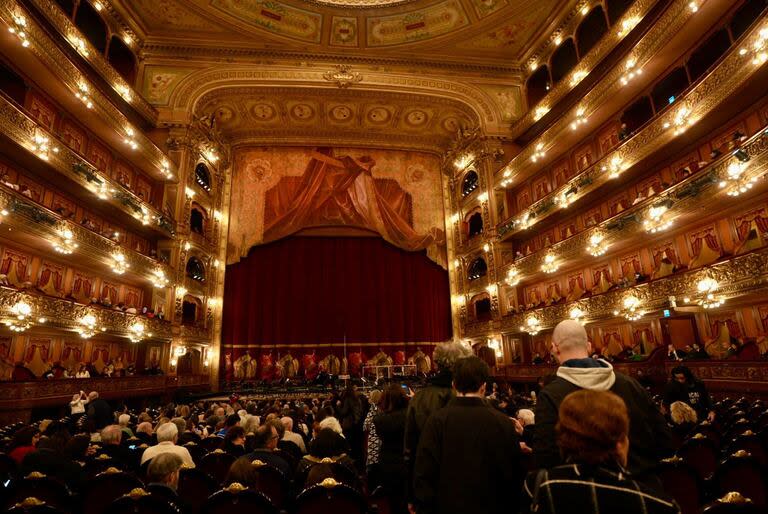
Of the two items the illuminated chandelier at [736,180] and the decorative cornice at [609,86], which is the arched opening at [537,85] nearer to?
the decorative cornice at [609,86]

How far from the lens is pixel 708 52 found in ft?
44.2

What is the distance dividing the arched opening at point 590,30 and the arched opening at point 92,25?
776 inches

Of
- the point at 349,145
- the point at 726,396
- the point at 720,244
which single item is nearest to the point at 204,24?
the point at 349,145

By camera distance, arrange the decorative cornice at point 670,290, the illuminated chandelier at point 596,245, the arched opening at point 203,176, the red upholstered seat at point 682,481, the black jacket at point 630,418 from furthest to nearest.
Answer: the arched opening at point 203,176 → the illuminated chandelier at point 596,245 → the decorative cornice at point 670,290 → the red upholstered seat at point 682,481 → the black jacket at point 630,418

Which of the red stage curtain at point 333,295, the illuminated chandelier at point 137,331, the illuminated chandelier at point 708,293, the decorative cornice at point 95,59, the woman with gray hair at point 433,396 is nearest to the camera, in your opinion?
the woman with gray hair at point 433,396

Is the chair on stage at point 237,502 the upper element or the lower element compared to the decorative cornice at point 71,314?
lower

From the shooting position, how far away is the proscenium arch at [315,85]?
64.9 ft

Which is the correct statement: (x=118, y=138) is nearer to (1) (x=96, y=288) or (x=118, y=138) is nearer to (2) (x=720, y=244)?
(1) (x=96, y=288)

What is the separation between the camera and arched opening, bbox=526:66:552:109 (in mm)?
21656

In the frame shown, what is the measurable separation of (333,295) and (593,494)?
22672 millimetres

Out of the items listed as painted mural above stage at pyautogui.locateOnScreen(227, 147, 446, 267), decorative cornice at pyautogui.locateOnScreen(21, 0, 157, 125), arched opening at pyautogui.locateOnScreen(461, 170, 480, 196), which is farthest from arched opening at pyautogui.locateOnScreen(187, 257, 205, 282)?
arched opening at pyautogui.locateOnScreen(461, 170, 480, 196)

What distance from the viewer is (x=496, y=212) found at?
2072cm

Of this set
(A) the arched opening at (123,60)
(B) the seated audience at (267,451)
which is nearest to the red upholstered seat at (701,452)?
(B) the seated audience at (267,451)

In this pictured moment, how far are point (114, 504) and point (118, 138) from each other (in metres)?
17.4
